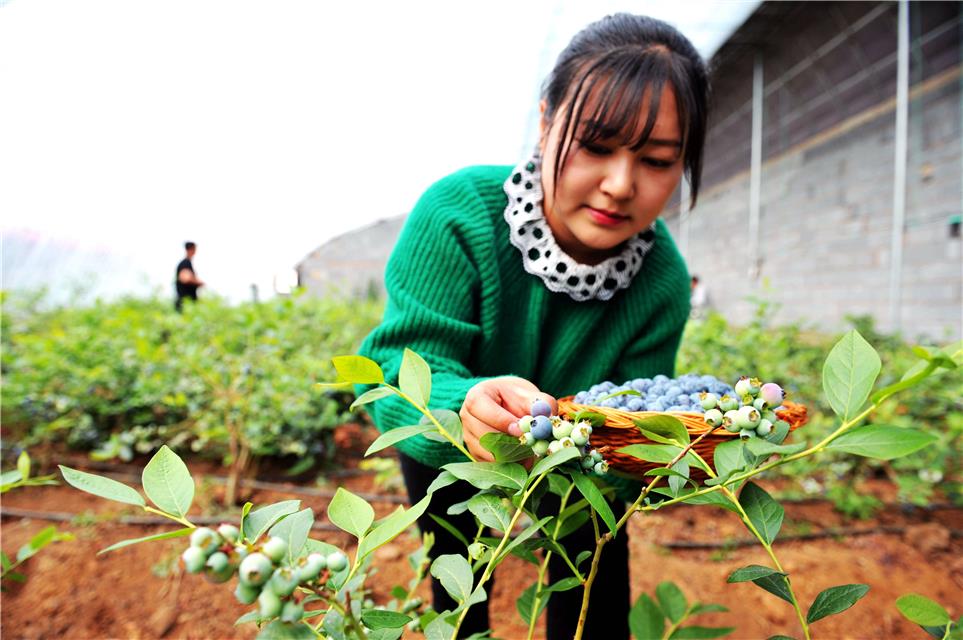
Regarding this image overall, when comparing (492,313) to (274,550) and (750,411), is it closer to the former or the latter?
(750,411)

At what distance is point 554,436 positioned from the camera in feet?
1.31

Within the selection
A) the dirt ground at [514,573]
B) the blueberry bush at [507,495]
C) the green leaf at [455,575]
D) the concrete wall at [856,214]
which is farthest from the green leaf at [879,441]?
the concrete wall at [856,214]

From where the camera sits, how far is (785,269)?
624 centimetres

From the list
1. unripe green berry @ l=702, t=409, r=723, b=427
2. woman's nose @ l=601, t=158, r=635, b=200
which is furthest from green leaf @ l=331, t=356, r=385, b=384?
woman's nose @ l=601, t=158, r=635, b=200

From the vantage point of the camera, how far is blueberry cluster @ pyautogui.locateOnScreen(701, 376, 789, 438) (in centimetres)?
36

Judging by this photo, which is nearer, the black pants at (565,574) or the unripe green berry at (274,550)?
the unripe green berry at (274,550)

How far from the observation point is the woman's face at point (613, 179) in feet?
2.76

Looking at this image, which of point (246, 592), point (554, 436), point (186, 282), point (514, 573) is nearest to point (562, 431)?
point (554, 436)

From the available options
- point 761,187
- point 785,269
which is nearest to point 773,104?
point 761,187

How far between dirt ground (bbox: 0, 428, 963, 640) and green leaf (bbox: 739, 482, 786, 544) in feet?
3.85

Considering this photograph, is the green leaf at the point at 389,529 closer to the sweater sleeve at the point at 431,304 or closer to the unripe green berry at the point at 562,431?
the unripe green berry at the point at 562,431

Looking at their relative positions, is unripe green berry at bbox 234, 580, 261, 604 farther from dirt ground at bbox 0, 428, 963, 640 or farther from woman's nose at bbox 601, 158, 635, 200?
dirt ground at bbox 0, 428, 963, 640

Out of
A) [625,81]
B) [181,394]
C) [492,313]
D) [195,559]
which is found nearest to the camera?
[195,559]

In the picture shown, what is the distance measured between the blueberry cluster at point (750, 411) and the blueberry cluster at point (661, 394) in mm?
168
